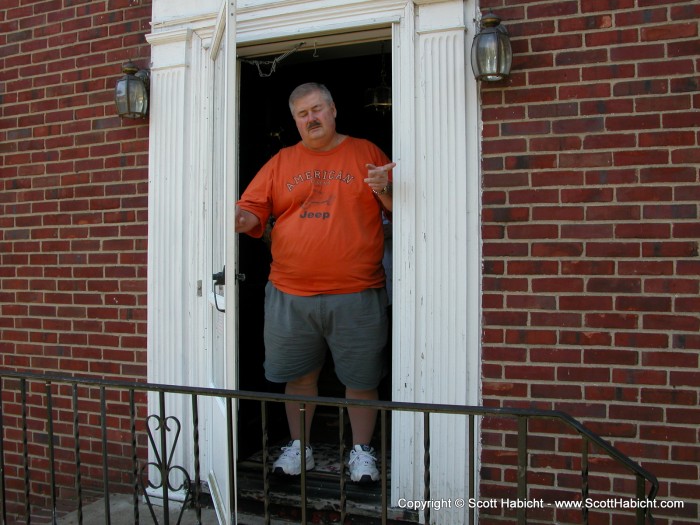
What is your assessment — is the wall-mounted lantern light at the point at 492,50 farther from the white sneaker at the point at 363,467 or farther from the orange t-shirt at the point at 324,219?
the white sneaker at the point at 363,467

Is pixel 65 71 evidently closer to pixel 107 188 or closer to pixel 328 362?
pixel 107 188

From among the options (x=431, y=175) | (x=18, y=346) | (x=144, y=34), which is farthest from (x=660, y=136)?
(x=18, y=346)

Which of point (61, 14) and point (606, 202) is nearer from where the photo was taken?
point (606, 202)

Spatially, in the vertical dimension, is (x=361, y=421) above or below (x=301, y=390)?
below

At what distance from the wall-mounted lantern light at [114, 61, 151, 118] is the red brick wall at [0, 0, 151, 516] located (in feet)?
0.34

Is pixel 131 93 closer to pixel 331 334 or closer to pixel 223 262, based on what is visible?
pixel 223 262

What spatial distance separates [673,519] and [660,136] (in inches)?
64.6

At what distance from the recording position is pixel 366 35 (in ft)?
10.8

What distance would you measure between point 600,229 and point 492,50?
3.03ft

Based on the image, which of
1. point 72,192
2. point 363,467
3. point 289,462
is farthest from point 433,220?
point 72,192

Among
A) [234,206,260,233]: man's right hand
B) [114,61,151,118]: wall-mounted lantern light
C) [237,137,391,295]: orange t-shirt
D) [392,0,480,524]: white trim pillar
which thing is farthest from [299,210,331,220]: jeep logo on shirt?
[114,61,151,118]: wall-mounted lantern light

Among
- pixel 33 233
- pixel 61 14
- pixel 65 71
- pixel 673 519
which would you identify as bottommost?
pixel 673 519

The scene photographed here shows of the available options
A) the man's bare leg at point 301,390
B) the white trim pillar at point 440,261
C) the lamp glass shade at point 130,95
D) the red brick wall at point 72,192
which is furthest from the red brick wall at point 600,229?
the red brick wall at point 72,192

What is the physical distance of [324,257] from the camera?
3.15 metres
